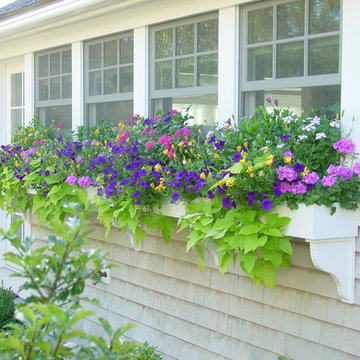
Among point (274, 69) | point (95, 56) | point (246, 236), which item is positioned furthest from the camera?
point (95, 56)

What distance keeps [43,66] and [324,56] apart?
11.9ft

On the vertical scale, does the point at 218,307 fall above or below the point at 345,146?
below

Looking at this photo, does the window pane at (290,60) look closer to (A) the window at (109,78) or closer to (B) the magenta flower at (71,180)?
(A) the window at (109,78)

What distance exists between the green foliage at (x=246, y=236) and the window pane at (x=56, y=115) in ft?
8.88

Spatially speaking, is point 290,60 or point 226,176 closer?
point 226,176

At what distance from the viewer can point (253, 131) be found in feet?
12.1

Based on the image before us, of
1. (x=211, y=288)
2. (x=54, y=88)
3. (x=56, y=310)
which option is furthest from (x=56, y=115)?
(x=56, y=310)

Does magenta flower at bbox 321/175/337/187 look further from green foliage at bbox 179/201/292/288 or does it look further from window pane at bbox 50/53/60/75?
window pane at bbox 50/53/60/75

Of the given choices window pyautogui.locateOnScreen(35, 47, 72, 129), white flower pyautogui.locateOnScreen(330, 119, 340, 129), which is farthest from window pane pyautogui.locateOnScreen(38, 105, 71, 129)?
white flower pyautogui.locateOnScreen(330, 119, 340, 129)

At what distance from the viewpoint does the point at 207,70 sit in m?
4.45

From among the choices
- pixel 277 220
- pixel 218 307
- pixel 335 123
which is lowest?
pixel 218 307

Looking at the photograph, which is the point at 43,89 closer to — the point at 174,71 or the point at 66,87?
the point at 66,87

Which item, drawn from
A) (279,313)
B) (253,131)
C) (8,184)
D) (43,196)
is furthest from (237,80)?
(8,184)

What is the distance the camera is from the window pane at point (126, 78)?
17.2 feet
